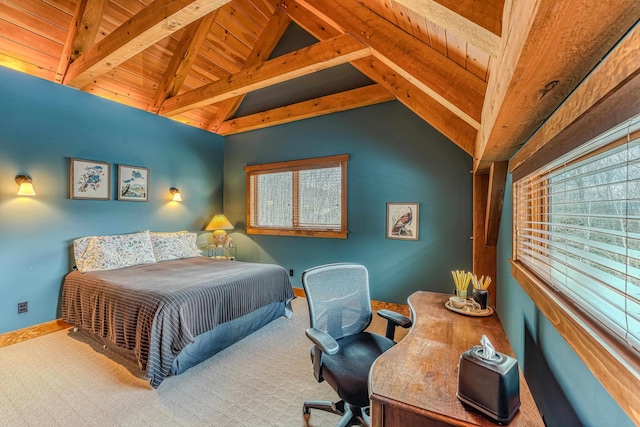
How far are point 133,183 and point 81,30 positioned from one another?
1806 mm

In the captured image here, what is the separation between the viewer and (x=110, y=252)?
3.31 meters

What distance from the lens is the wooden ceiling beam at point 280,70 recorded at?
2.64 meters

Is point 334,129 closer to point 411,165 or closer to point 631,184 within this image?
point 411,165

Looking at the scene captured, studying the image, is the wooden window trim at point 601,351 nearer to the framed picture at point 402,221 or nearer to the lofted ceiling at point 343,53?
the lofted ceiling at point 343,53

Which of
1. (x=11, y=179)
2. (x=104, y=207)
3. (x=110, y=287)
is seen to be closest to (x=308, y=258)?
(x=110, y=287)

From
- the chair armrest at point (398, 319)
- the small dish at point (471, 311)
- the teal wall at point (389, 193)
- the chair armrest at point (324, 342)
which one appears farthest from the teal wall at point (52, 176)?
the small dish at point (471, 311)

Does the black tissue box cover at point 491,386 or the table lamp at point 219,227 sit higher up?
the table lamp at point 219,227

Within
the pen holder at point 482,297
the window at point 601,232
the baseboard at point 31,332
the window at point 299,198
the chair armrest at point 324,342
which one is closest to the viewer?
the window at point 601,232

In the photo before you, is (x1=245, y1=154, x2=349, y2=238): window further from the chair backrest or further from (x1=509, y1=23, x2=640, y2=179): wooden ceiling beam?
(x1=509, y1=23, x2=640, y2=179): wooden ceiling beam

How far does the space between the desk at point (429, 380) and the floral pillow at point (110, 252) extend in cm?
341

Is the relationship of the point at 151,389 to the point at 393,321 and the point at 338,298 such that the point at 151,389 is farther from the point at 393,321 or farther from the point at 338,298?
the point at 393,321

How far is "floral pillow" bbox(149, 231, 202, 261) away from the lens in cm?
386

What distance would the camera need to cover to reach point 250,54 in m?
4.77

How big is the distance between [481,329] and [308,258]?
304 cm
